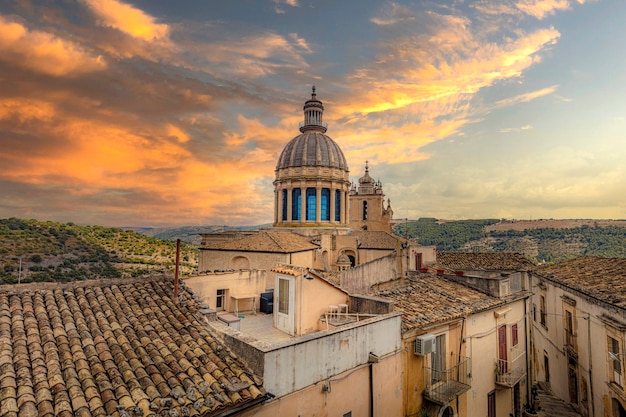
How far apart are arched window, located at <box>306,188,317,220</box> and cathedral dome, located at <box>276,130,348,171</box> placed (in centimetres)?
316

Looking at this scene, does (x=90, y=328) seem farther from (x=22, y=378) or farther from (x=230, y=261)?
(x=230, y=261)

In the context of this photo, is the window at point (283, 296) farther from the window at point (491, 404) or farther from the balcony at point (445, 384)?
the window at point (491, 404)

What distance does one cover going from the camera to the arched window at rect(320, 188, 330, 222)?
41.2m

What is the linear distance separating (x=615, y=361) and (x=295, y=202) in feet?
101

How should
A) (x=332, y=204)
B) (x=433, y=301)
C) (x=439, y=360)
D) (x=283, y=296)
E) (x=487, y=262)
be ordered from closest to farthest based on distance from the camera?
1. (x=283, y=296)
2. (x=439, y=360)
3. (x=433, y=301)
4. (x=487, y=262)
5. (x=332, y=204)

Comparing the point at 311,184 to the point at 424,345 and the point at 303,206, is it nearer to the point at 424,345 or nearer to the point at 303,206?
the point at 303,206

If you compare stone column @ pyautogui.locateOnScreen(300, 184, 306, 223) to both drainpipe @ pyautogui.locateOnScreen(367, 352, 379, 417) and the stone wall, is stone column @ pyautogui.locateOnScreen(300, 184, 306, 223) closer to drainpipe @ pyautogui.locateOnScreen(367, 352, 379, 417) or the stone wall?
the stone wall

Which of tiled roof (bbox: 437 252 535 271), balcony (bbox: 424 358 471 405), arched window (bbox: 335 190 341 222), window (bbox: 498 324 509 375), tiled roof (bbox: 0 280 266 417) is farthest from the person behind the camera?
arched window (bbox: 335 190 341 222)

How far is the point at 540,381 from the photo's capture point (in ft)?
79.6

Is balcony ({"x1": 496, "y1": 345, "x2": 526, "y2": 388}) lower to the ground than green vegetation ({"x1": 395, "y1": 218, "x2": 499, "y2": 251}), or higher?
lower

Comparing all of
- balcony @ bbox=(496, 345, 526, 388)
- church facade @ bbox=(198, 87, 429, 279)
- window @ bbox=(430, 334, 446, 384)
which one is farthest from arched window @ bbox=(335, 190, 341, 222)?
window @ bbox=(430, 334, 446, 384)

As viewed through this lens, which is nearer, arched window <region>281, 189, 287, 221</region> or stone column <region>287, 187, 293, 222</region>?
stone column <region>287, 187, 293, 222</region>

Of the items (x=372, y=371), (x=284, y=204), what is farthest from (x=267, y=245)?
(x=372, y=371)

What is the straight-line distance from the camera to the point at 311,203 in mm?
40906
